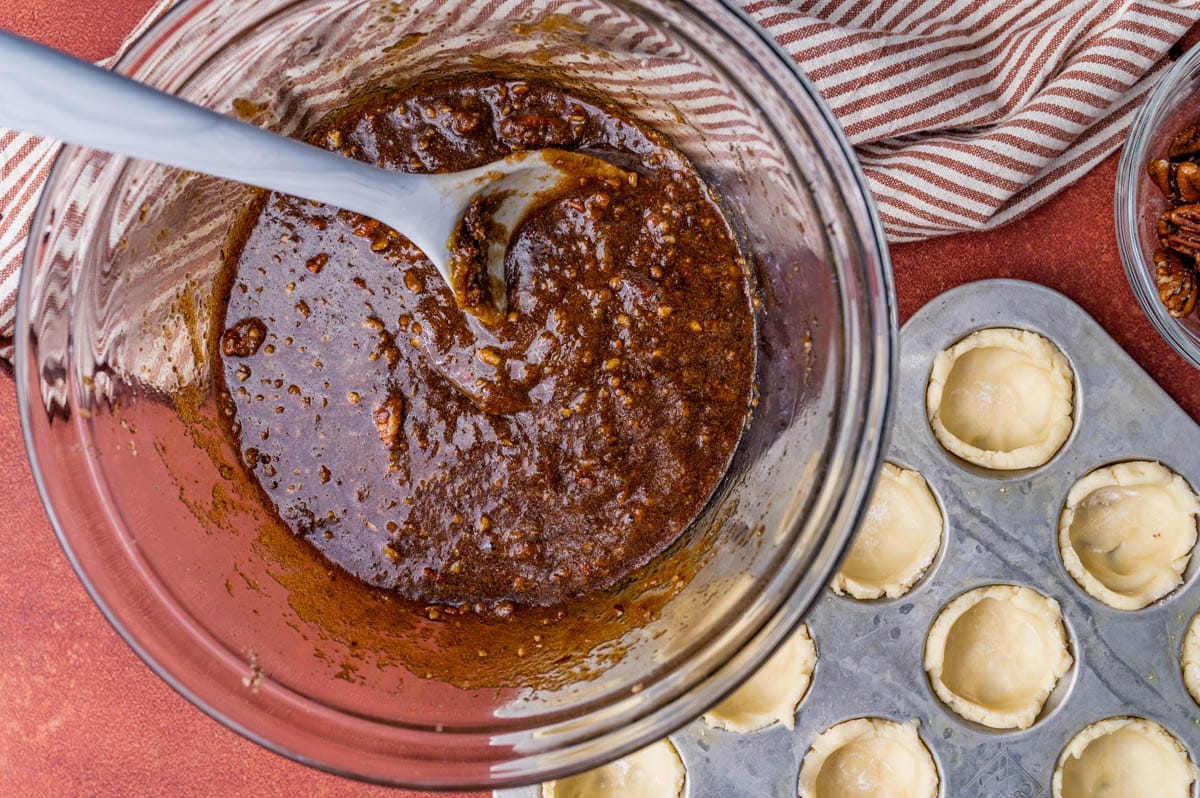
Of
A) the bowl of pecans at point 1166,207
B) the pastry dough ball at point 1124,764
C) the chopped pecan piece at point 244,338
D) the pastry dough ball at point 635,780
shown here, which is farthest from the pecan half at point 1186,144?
the chopped pecan piece at point 244,338

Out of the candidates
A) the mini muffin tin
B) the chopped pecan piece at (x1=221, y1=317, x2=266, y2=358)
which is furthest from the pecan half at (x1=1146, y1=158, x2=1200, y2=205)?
the chopped pecan piece at (x1=221, y1=317, x2=266, y2=358)

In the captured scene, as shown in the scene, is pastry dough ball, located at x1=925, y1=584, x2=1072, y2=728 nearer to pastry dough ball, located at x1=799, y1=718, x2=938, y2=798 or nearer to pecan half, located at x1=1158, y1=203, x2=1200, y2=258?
pastry dough ball, located at x1=799, y1=718, x2=938, y2=798

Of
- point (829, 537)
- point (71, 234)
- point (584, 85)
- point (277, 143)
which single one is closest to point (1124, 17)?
point (584, 85)

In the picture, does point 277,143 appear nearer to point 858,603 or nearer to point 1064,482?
point 858,603

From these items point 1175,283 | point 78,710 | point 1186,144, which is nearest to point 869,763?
point 1175,283

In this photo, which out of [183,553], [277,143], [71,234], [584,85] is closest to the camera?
[277,143]
